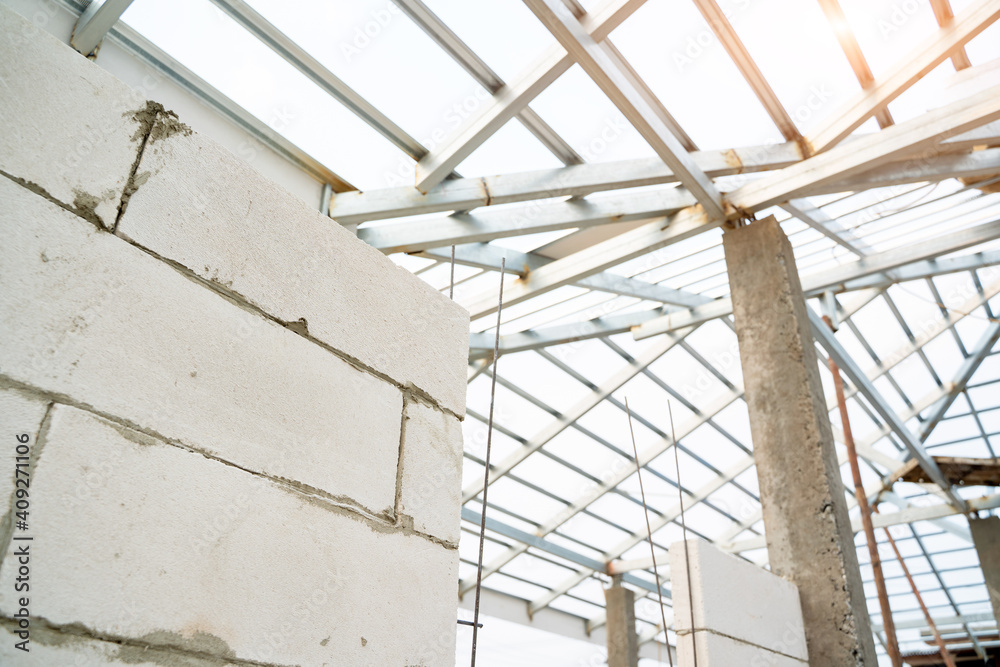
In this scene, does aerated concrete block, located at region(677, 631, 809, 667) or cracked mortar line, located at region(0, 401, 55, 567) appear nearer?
cracked mortar line, located at region(0, 401, 55, 567)

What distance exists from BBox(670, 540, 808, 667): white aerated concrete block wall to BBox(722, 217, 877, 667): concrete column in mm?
457

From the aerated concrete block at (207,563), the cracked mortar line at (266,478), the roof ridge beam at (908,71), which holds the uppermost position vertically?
the roof ridge beam at (908,71)

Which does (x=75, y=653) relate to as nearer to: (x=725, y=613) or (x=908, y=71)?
(x=725, y=613)

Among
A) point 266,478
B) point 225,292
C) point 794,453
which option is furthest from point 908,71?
point 266,478

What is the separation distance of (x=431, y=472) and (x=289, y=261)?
0.73 meters

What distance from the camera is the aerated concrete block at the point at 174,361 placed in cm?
141

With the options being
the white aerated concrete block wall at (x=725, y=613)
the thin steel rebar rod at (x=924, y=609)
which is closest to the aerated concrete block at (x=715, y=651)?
the white aerated concrete block wall at (x=725, y=613)

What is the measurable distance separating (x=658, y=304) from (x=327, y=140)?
686 cm

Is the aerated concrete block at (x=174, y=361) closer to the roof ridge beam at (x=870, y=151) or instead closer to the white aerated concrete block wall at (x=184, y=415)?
the white aerated concrete block wall at (x=184, y=415)

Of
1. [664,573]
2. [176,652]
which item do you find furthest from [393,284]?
[664,573]

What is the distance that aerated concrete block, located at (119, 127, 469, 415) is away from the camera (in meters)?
1.68

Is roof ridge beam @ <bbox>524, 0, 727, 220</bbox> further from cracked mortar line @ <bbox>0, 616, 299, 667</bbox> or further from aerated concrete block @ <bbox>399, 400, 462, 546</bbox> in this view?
cracked mortar line @ <bbox>0, 616, 299, 667</bbox>

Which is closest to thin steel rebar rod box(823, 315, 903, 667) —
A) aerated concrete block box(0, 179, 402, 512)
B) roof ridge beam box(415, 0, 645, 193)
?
roof ridge beam box(415, 0, 645, 193)

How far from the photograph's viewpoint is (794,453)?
5957 millimetres
